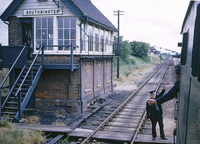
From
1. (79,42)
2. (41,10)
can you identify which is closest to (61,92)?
(79,42)

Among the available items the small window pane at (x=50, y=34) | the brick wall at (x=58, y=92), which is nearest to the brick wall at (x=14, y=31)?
the small window pane at (x=50, y=34)

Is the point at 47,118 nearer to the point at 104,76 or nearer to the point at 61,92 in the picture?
the point at 61,92

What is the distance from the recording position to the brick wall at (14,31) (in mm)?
13781

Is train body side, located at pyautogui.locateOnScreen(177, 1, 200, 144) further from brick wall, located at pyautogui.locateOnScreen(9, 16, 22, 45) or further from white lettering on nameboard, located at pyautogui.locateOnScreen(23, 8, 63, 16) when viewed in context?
brick wall, located at pyautogui.locateOnScreen(9, 16, 22, 45)

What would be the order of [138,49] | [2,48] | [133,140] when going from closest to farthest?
1. [133,140]
2. [2,48]
3. [138,49]

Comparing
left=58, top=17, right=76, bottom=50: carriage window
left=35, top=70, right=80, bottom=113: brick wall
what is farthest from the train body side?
left=58, top=17, right=76, bottom=50: carriage window

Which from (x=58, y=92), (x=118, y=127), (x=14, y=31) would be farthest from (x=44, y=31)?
(x=118, y=127)

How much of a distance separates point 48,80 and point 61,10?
4.12 meters

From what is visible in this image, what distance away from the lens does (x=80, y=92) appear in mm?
12883

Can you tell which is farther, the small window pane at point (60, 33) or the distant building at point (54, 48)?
the small window pane at point (60, 33)

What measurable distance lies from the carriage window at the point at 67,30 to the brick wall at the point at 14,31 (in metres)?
2.66

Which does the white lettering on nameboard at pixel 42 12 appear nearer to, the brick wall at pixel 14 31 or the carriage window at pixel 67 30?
the carriage window at pixel 67 30

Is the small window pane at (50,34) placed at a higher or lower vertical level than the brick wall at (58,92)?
higher

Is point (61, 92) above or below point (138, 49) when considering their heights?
below
